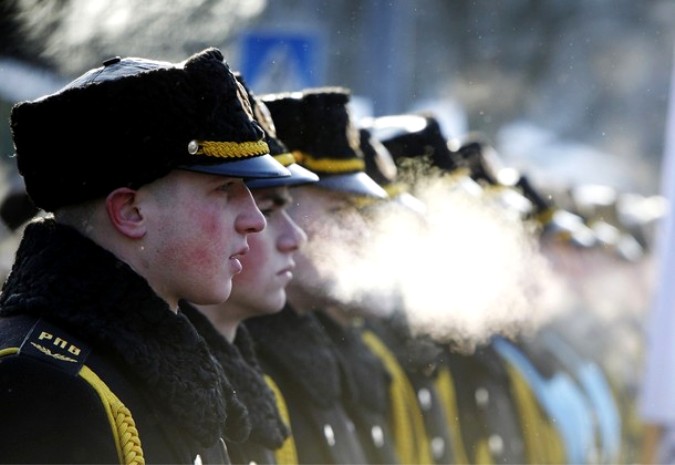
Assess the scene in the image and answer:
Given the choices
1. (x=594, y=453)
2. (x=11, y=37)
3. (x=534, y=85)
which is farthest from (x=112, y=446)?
(x=534, y=85)

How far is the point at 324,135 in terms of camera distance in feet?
17.2

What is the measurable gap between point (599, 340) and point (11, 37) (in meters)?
8.63

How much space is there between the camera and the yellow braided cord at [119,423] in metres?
3.24

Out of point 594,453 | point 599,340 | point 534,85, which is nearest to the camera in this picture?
point 594,453

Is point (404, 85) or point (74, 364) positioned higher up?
point (404, 85)

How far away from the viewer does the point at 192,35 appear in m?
4.67

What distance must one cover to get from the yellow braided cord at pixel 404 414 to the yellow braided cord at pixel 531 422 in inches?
58.8

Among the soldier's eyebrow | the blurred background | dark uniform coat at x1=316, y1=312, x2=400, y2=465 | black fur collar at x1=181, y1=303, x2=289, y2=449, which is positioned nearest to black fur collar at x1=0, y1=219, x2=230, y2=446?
black fur collar at x1=181, y1=303, x2=289, y2=449

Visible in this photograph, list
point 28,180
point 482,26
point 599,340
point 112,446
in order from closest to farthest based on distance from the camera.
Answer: point 112,446 → point 28,180 → point 599,340 → point 482,26

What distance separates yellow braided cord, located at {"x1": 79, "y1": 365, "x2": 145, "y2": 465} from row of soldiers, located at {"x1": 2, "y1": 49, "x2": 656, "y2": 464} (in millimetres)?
422

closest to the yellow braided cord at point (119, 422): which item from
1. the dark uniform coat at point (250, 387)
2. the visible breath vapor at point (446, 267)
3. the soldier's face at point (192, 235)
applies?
the soldier's face at point (192, 235)

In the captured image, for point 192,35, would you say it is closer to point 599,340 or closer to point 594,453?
point 594,453

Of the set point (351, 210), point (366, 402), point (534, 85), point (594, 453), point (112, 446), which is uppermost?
point (534, 85)

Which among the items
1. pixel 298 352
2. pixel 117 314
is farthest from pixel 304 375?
pixel 117 314
